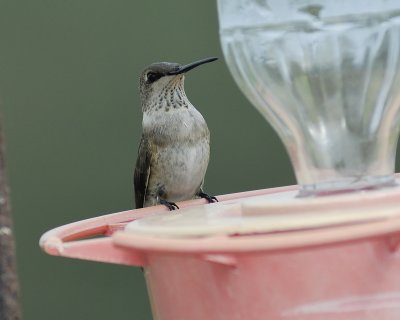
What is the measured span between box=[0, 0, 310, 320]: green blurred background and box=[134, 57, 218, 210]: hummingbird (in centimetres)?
81

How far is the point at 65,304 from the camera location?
14.8ft

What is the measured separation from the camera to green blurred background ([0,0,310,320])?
4438mm

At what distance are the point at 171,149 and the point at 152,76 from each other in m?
0.34

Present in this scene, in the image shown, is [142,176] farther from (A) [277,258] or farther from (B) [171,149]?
(A) [277,258]

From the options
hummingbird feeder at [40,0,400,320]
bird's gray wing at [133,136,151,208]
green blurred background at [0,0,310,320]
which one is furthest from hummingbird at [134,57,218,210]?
hummingbird feeder at [40,0,400,320]

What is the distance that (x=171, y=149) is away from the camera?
345cm

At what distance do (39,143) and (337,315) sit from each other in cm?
331

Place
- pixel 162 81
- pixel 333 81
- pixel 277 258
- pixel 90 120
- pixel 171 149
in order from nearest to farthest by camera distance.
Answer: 1. pixel 277 258
2. pixel 333 81
3. pixel 171 149
4. pixel 162 81
5. pixel 90 120

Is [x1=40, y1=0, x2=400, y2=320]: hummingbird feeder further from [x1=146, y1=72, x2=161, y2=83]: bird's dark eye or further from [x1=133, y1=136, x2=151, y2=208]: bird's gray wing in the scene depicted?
[x1=146, y1=72, x2=161, y2=83]: bird's dark eye

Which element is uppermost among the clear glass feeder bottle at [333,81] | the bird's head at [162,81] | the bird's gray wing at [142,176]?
the clear glass feeder bottle at [333,81]

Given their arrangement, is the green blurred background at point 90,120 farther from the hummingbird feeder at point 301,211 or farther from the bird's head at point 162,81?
the hummingbird feeder at point 301,211

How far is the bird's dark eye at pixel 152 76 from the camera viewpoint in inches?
143

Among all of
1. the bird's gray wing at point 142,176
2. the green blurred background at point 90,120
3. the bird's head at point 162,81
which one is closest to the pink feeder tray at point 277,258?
the bird's gray wing at point 142,176

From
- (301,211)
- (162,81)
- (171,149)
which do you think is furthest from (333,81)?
(162,81)
